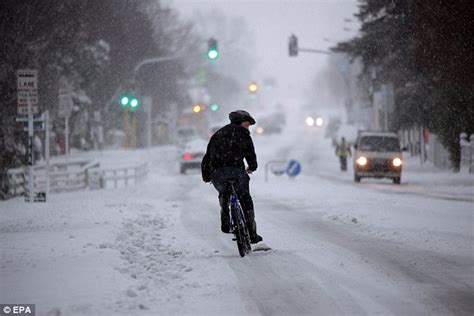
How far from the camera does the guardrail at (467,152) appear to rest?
2872 centimetres

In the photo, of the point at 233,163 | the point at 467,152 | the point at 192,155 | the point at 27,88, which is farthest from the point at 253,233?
the point at 192,155

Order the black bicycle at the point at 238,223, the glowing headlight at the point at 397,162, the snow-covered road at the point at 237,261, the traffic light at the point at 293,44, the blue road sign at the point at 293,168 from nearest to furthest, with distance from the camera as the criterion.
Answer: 1. the snow-covered road at the point at 237,261
2. the black bicycle at the point at 238,223
3. the glowing headlight at the point at 397,162
4. the blue road sign at the point at 293,168
5. the traffic light at the point at 293,44

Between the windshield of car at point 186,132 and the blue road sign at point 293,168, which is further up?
the windshield of car at point 186,132

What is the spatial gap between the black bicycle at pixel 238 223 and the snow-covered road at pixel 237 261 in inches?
9.6

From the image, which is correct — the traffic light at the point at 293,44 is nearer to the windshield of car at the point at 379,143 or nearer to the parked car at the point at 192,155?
the parked car at the point at 192,155

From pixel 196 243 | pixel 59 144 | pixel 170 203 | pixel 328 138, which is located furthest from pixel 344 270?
pixel 328 138

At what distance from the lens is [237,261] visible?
9117 mm

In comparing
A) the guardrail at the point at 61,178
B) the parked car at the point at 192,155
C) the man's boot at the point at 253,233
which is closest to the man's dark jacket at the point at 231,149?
the man's boot at the point at 253,233

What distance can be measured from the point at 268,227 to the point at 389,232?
2180mm

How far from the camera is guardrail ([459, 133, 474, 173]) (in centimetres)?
2872

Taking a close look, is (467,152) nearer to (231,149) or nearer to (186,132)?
(231,149)

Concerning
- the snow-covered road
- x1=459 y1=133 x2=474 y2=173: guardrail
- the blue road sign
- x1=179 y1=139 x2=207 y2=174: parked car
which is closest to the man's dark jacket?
the snow-covered road

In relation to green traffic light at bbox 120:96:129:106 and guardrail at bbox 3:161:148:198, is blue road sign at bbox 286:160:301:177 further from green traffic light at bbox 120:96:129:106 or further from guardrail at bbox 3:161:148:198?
green traffic light at bbox 120:96:129:106

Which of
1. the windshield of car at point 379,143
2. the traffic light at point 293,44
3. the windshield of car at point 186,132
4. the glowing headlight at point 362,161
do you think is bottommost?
the glowing headlight at point 362,161
